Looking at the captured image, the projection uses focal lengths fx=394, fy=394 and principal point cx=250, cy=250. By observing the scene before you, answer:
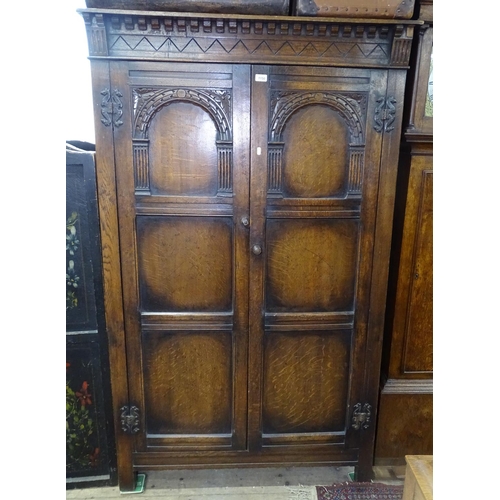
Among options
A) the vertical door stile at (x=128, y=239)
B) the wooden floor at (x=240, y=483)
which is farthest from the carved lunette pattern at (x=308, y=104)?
the wooden floor at (x=240, y=483)

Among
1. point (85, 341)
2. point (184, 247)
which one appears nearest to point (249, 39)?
point (184, 247)

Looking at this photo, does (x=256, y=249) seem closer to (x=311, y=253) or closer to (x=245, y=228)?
(x=245, y=228)

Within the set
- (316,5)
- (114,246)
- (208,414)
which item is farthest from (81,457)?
(316,5)

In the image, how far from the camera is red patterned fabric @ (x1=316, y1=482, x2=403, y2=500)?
162 cm

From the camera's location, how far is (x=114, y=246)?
142 cm

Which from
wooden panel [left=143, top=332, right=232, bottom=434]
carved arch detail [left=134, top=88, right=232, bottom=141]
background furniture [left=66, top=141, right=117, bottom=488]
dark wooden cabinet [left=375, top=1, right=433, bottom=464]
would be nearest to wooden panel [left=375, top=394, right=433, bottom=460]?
dark wooden cabinet [left=375, top=1, right=433, bottom=464]

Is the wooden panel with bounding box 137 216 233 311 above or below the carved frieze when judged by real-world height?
below

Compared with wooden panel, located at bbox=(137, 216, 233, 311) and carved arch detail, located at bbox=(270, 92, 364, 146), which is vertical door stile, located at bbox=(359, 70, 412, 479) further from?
wooden panel, located at bbox=(137, 216, 233, 311)

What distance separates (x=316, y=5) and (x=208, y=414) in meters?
1.53

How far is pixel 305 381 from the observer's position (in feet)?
5.20

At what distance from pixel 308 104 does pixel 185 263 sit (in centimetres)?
71

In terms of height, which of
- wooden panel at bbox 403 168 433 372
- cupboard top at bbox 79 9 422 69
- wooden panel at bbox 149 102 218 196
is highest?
cupboard top at bbox 79 9 422 69

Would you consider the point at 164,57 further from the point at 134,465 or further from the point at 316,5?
the point at 134,465
